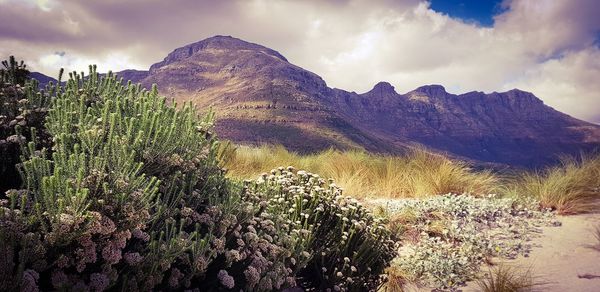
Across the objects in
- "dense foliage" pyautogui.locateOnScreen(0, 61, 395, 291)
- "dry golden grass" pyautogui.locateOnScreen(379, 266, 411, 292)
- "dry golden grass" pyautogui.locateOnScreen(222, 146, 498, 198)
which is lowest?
"dry golden grass" pyautogui.locateOnScreen(379, 266, 411, 292)

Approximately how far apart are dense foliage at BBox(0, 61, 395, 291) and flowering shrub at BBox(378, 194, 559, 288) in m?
1.11

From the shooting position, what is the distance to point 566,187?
350 inches

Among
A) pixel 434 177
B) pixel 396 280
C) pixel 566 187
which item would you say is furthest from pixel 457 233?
pixel 566 187

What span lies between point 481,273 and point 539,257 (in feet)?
3.59

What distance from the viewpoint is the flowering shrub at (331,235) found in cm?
403

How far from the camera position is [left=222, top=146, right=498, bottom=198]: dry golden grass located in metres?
10.3

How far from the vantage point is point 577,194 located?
28.6 feet

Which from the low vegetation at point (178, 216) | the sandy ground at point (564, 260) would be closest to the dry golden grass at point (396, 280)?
the low vegetation at point (178, 216)

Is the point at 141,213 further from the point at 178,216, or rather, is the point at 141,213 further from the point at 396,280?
the point at 396,280

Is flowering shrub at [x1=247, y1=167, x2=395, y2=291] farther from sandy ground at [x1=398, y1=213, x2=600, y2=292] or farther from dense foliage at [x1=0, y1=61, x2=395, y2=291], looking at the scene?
sandy ground at [x1=398, y1=213, x2=600, y2=292]

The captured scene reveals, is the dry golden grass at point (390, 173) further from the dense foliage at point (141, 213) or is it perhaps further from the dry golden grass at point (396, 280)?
the dense foliage at point (141, 213)

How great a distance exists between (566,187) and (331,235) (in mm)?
7123

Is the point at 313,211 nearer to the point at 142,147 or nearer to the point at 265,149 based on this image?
the point at 142,147

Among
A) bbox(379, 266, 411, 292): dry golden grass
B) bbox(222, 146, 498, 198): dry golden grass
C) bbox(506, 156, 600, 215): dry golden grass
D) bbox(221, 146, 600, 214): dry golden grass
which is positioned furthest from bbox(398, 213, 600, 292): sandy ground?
bbox(222, 146, 498, 198): dry golden grass
